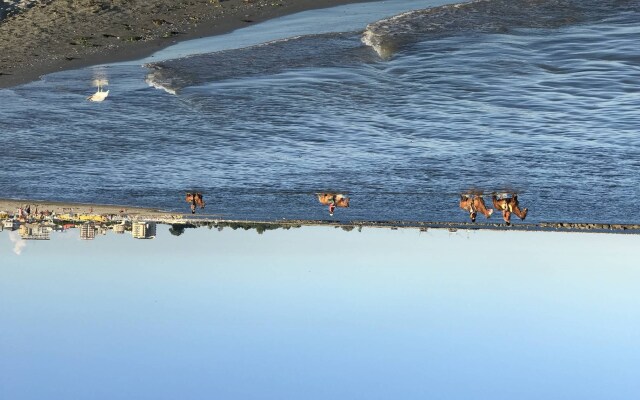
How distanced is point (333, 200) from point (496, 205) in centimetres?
567

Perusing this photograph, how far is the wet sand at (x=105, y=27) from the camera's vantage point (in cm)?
3997

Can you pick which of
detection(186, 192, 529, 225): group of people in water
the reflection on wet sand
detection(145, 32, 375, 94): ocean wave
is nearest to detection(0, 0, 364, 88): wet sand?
detection(145, 32, 375, 94): ocean wave

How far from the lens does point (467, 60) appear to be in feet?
123

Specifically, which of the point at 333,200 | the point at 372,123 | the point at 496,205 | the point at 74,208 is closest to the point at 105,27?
the point at 74,208

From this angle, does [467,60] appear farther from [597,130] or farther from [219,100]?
[219,100]

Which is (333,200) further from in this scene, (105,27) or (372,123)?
(105,27)

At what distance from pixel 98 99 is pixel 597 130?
16661mm

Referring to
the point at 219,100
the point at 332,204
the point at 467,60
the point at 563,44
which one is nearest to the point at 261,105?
the point at 219,100

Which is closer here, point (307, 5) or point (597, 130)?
point (597, 130)

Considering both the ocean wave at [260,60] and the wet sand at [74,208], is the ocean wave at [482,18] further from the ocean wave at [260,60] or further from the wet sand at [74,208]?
the wet sand at [74,208]

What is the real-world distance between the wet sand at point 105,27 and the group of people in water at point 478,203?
6.32 m

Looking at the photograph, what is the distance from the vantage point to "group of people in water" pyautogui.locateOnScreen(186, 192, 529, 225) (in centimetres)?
3741

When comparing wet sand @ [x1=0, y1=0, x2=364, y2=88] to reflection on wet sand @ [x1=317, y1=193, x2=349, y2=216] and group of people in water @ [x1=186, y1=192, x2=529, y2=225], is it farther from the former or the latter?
reflection on wet sand @ [x1=317, y1=193, x2=349, y2=216]

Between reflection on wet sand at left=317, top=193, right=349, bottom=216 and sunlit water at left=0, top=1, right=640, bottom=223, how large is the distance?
14.5 inches
